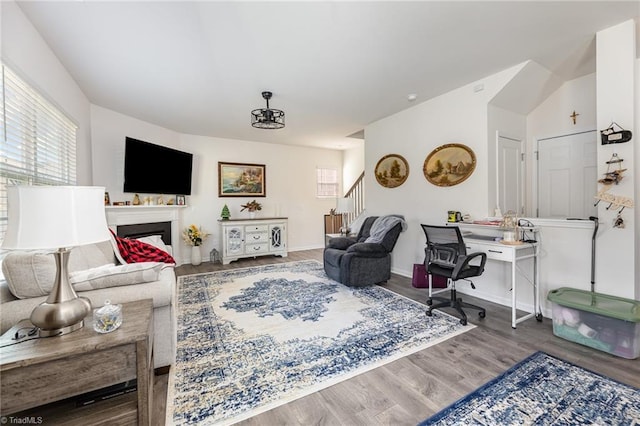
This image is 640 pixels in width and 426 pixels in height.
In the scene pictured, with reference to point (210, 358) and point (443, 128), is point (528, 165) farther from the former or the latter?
point (210, 358)

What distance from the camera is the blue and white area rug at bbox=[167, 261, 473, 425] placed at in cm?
168

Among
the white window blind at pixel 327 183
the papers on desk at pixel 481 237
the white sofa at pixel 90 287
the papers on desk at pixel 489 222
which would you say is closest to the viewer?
the white sofa at pixel 90 287

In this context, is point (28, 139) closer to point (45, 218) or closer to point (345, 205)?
point (45, 218)

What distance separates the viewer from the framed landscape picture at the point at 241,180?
5.83 meters

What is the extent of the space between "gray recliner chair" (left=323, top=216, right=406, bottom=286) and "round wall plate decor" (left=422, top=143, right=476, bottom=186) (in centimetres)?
79

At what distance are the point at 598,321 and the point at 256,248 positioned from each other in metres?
5.01

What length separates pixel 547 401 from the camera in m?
1.61

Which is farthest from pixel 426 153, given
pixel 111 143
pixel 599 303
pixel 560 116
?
pixel 111 143

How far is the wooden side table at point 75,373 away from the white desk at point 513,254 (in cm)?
294

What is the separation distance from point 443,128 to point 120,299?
3.95 m

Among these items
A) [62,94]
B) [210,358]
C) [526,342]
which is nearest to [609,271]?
[526,342]

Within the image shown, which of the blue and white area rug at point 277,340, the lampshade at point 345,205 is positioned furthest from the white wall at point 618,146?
the lampshade at point 345,205

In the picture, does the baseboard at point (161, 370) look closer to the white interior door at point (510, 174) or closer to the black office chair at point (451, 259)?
the black office chair at point (451, 259)
